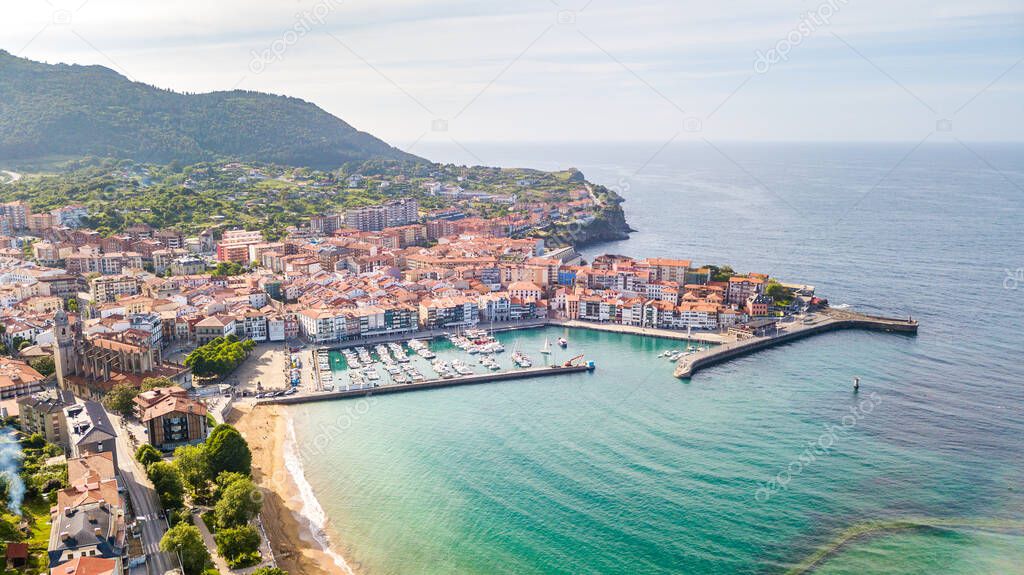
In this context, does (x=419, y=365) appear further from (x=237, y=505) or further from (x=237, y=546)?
(x=237, y=546)

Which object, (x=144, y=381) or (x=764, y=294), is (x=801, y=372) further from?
(x=144, y=381)

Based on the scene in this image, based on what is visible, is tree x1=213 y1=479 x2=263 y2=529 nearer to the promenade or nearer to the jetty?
the jetty

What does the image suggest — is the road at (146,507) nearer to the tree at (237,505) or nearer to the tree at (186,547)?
the tree at (186,547)

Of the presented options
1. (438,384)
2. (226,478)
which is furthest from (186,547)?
(438,384)

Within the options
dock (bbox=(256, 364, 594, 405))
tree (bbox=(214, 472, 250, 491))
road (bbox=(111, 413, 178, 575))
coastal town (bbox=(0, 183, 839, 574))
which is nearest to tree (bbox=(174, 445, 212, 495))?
coastal town (bbox=(0, 183, 839, 574))

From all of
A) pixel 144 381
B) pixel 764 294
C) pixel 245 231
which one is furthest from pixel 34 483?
pixel 245 231
